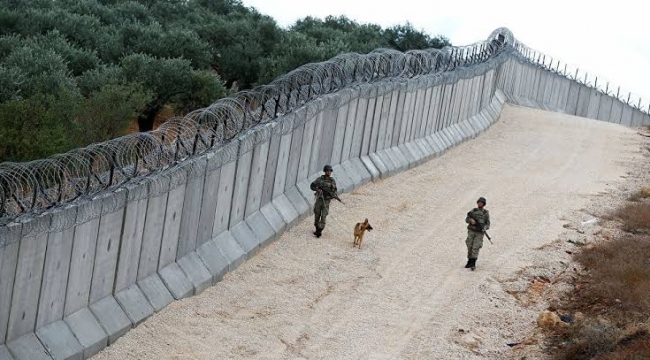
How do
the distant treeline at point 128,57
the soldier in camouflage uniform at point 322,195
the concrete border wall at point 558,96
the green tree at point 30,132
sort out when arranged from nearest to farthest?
the soldier in camouflage uniform at point 322,195 → the green tree at point 30,132 → the distant treeline at point 128,57 → the concrete border wall at point 558,96

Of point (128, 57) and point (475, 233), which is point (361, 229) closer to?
point (475, 233)

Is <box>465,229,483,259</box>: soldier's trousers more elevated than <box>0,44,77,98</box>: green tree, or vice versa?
<box>0,44,77,98</box>: green tree

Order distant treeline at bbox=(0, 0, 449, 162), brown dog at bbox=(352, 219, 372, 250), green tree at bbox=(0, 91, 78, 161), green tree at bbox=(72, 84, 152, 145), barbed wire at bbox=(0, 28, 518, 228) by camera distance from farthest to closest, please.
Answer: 1. green tree at bbox=(72, 84, 152, 145)
2. distant treeline at bbox=(0, 0, 449, 162)
3. green tree at bbox=(0, 91, 78, 161)
4. brown dog at bbox=(352, 219, 372, 250)
5. barbed wire at bbox=(0, 28, 518, 228)

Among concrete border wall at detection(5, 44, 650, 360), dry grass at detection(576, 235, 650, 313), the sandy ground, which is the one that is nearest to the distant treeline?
concrete border wall at detection(5, 44, 650, 360)

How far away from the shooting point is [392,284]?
20.3m

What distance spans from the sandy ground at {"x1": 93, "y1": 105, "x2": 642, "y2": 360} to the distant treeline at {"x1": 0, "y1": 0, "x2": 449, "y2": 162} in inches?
256

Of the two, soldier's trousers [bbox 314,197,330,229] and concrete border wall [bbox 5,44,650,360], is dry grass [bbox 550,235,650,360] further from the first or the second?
concrete border wall [bbox 5,44,650,360]

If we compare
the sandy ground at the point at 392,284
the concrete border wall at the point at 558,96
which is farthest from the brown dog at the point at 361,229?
the concrete border wall at the point at 558,96

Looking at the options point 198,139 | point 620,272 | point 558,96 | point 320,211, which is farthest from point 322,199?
point 558,96

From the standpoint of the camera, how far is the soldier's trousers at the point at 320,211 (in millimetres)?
22359

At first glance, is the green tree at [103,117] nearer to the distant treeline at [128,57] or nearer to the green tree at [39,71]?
the distant treeline at [128,57]

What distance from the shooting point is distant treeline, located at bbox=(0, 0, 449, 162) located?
92.5 feet

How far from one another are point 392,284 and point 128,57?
2026cm

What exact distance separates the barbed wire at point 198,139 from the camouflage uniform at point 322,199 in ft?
4.00
